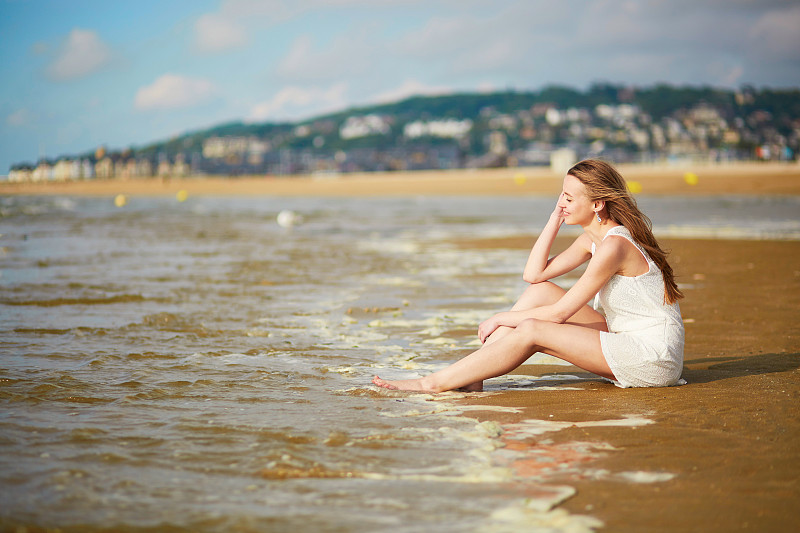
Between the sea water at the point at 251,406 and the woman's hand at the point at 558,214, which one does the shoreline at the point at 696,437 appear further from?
the woman's hand at the point at 558,214

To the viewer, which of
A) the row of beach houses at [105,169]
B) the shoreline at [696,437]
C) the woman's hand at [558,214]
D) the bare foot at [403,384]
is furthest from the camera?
the row of beach houses at [105,169]

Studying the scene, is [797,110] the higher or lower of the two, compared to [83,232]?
higher

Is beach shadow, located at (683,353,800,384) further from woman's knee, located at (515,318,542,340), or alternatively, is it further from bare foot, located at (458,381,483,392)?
bare foot, located at (458,381,483,392)

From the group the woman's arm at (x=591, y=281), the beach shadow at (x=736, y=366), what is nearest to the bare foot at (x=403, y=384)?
the woman's arm at (x=591, y=281)

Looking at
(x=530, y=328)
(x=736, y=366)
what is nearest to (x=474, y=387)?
(x=530, y=328)

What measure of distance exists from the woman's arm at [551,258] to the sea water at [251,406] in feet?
2.30

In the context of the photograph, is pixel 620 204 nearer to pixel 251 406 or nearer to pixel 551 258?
pixel 551 258

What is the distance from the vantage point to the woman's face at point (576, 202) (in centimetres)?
416

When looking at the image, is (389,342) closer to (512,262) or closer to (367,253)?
(512,262)

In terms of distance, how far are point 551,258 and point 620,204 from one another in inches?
24.2

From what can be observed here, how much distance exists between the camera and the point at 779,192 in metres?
33.8

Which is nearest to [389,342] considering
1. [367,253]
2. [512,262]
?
[512,262]

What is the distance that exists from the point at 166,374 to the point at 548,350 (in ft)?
7.84

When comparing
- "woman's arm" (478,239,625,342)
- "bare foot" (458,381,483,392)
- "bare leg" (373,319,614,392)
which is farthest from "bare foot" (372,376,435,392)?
"woman's arm" (478,239,625,342)
